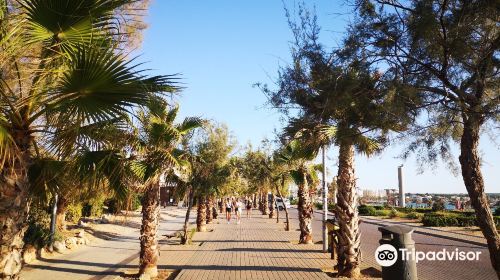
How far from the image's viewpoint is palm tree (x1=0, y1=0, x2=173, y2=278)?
4520 mm

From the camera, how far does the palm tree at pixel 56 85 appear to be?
14.8 feet

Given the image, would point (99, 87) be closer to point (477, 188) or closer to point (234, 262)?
point (477, 188)

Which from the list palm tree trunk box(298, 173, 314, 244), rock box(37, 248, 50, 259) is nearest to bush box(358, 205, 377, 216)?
palm tree trunk box(298, 173, 314, 244)

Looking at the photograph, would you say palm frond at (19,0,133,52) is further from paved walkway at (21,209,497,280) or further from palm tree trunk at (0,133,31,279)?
paved walkway at (21,209,497,280)

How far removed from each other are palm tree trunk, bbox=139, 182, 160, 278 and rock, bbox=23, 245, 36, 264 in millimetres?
4179

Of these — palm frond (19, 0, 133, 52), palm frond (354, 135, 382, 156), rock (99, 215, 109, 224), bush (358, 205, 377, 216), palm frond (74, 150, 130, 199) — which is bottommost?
rock (99, 215, 109, 224)

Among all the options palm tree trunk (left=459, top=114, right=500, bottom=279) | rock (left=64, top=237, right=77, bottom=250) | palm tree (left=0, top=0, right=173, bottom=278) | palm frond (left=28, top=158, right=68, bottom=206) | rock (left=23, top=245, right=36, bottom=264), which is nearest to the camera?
palm tree (left=0, top=0, right=173, bottom=278)

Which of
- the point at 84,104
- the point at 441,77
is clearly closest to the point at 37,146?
the point at 84,104

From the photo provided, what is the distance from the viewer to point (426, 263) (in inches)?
521

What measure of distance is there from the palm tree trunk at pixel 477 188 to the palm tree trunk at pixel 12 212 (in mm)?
5865

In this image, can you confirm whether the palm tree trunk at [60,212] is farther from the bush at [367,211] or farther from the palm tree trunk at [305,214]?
the bush at [367,211]

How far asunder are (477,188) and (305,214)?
11.7 metres

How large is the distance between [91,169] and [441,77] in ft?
16.8

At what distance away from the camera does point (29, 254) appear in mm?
13266
